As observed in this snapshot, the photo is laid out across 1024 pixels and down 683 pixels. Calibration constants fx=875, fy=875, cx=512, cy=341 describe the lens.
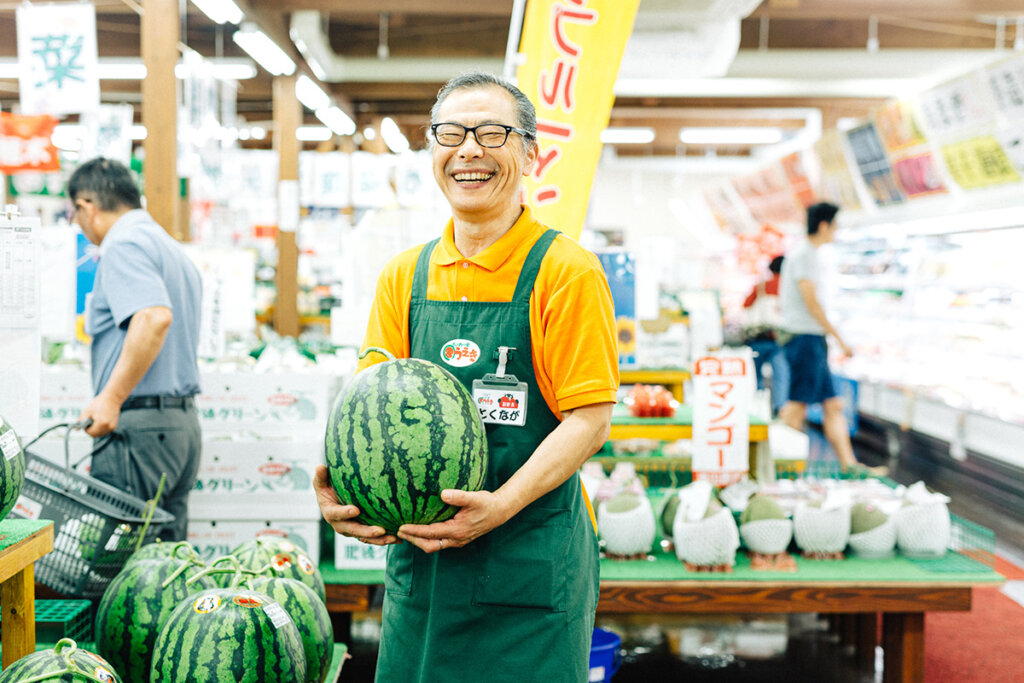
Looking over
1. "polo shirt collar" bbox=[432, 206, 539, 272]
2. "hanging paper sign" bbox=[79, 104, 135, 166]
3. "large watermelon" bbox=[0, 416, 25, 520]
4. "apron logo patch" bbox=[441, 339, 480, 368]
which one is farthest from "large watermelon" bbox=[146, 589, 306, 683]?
"hanging paper sign" bbox=[79, 104, 135, 166]

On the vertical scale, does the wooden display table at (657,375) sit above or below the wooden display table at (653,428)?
above

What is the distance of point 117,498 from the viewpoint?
2607 mm

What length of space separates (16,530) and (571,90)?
254cm

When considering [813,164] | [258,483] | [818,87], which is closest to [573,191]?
[258,483]

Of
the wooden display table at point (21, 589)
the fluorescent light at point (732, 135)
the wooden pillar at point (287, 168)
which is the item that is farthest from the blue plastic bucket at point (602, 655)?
the fluorescent light at point (732, 135)

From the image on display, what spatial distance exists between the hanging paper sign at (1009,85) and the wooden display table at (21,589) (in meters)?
6.86

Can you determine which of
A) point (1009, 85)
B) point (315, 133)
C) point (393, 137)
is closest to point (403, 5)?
point (1009, 85)

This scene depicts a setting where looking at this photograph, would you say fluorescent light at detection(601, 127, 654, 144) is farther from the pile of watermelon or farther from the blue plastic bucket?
the pile of watermelon

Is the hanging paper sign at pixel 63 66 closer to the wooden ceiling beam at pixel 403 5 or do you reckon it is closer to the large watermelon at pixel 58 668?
the wooden ceiling beam at pixel 403 5

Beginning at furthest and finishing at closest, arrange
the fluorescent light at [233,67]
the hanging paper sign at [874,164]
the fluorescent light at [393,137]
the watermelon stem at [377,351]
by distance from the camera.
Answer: the fluorescent light at [393,137] → the fluorescent light at [233,67] → the hanging paper sign at [874,164] → the watermelon stem at [377,351]

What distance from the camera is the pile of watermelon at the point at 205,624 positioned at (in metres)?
1.84

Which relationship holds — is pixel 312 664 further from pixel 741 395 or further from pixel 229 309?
pixel 229 309

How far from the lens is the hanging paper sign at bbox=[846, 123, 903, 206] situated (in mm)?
9656

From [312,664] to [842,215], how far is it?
11213mm
